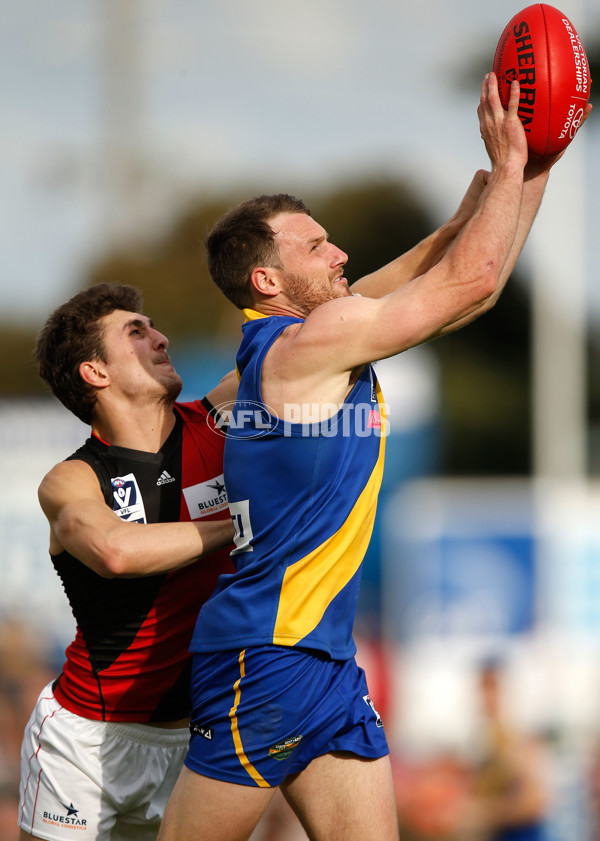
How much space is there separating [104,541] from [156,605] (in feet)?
1.64

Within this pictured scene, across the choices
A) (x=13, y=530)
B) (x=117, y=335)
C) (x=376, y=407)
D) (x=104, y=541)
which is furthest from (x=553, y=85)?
(x=13, y=530)

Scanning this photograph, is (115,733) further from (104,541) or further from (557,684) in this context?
(557,684)

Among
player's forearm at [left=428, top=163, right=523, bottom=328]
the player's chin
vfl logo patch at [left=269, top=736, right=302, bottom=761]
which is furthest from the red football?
vfl logo patch at [left=269, top=736, right=302, bottom=761]

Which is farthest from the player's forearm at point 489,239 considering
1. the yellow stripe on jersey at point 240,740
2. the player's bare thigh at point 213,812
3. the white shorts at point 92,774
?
the white shorts at point 92,774

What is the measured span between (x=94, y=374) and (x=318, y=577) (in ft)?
4.28

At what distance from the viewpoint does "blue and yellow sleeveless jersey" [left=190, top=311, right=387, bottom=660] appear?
3141 millimetres

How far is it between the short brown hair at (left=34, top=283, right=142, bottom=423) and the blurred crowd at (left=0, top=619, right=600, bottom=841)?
186 inches

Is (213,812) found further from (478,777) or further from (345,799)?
(478,777)

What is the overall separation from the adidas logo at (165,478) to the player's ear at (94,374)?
0.42 metres

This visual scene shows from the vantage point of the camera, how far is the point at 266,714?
3092 mm

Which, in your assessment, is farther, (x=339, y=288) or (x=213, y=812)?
(x=339, y=288)

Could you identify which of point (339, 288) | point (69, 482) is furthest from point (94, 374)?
Answer: point (339, 288)

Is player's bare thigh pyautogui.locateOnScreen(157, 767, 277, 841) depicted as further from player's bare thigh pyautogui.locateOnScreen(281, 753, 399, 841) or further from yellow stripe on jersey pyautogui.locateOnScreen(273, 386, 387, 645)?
yellow stripe on jersey pyautogui.locateOnScreen(273, 386, 387, 645)

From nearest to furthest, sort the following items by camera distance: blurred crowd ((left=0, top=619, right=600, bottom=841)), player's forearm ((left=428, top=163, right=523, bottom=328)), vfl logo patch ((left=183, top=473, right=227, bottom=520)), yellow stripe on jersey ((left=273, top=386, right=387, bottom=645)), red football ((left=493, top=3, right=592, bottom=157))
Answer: player's forearm ((left=428, top=163, right=523, bottom=328)) → yellow stripe on jersey ((left=273, top=386, right=387, bottom=645)) → red football ((left=493, top=3, right=592, bottom=157)) → vfl logo patch ((left=183, top=473, right=227, bottom=520)) → blurred crowd ((left=0, top=619, right=600, bottom=841))
